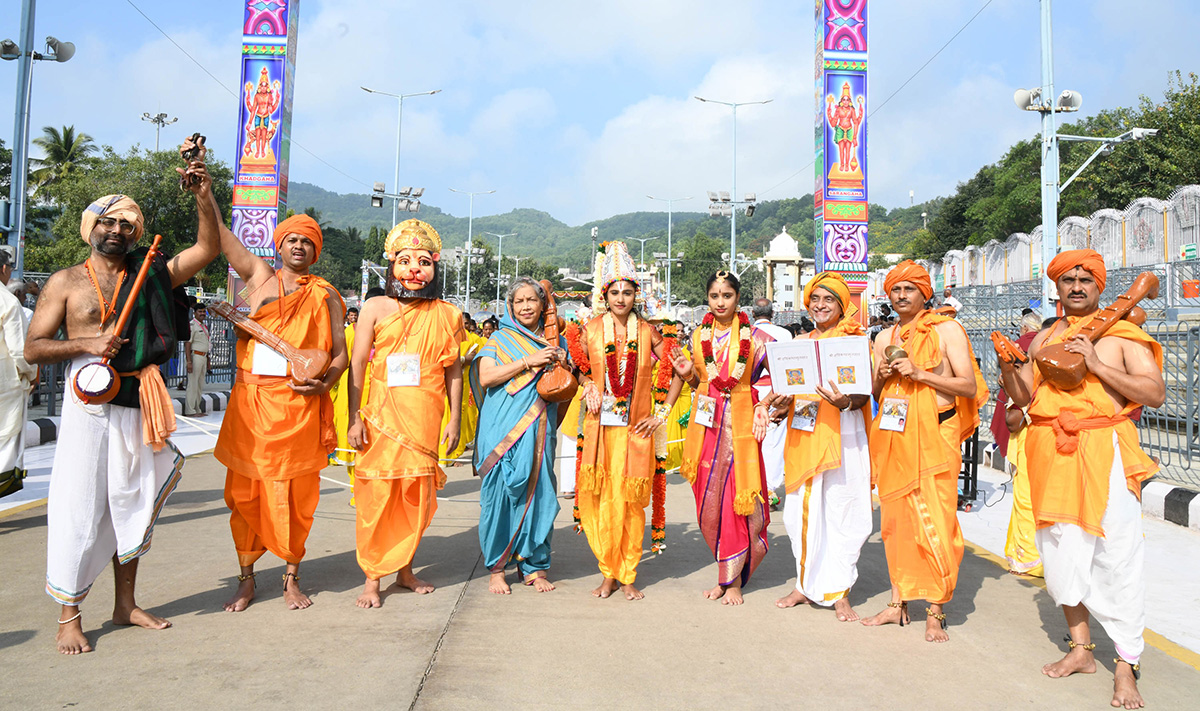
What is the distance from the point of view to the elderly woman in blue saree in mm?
4973

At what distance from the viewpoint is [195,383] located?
13719 millimetres

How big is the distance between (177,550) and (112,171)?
109 feet

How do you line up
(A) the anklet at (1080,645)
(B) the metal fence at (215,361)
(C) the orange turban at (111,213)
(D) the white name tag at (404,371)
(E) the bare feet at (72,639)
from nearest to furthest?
(E) the bare feet at (72,639) → (A) the anklet at (1080,645) → (C) the orange turban at (111,213) → (D) the white name tag at (404,371) → (B) the metal fence at (215,361)

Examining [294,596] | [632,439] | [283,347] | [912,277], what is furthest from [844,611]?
[283,347]

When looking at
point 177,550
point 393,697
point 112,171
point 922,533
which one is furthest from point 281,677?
point 112,171

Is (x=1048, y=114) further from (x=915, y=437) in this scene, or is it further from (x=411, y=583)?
(x=411, y=583)

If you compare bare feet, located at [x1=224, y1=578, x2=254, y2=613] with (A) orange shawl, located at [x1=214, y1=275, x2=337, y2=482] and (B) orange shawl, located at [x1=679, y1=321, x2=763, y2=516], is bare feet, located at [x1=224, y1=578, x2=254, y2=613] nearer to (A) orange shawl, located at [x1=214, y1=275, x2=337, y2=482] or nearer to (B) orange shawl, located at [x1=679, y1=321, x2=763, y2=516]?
(A) orange shawl, located at [x1=214, y1=275, x2=337, y2=482]

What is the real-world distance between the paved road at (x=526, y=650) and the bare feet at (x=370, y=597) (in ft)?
0.15

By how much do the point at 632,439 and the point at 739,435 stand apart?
64 centimetres

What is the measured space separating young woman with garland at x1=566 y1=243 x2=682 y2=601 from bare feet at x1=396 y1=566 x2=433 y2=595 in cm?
98

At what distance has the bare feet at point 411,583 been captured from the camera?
4.85m

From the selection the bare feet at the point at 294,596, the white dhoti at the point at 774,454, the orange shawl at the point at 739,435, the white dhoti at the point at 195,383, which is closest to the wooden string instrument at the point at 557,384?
the orange shawl at the point at 739,435

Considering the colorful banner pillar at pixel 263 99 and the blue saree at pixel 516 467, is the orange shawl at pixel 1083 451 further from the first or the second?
the colorful banner pillar at pixel 263 99

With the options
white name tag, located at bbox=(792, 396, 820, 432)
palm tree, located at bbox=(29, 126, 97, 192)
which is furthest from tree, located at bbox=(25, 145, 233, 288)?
white name tag, located at bbox=(792, 396, 820, 432)
